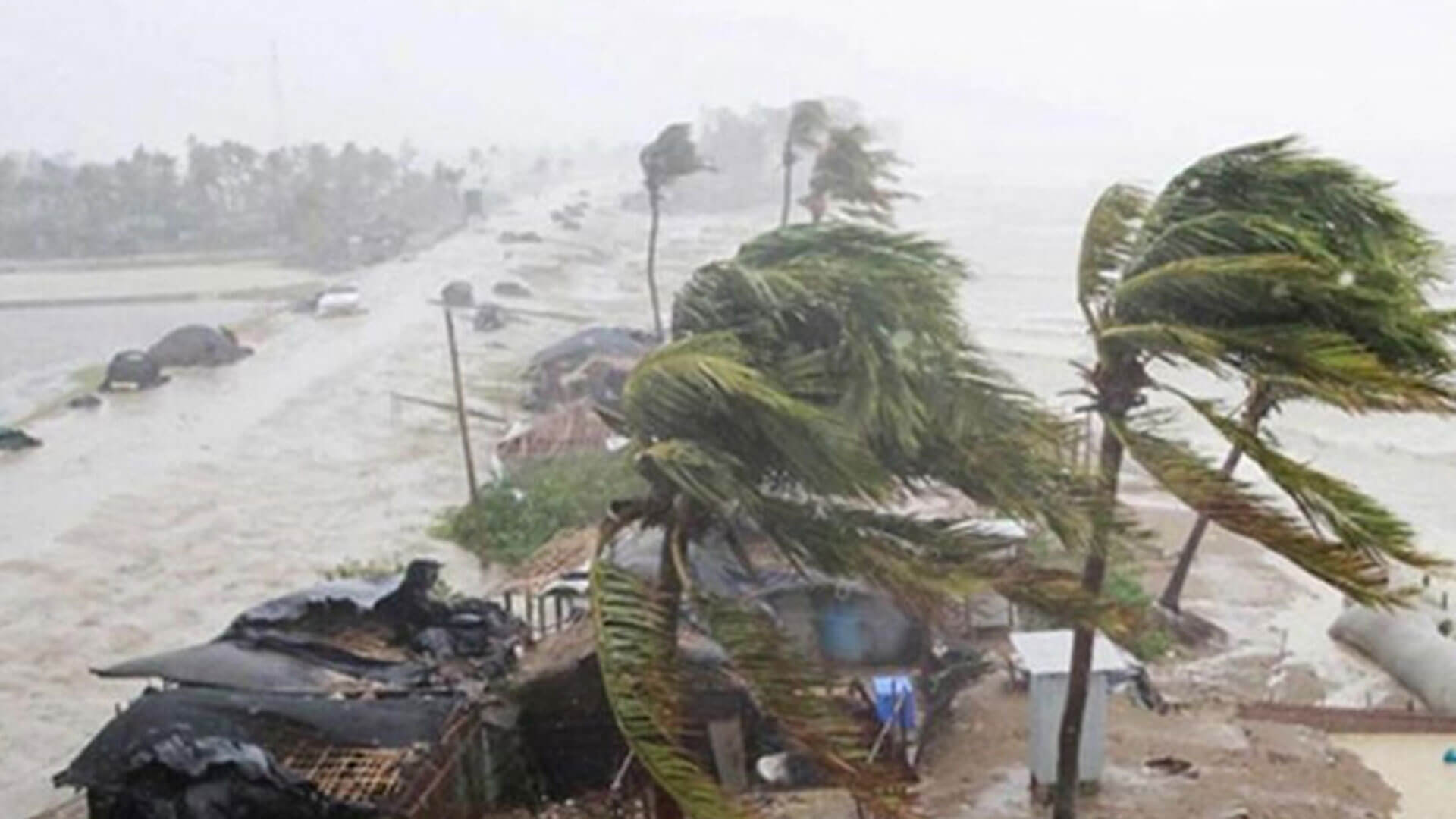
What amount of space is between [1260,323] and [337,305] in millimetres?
48278

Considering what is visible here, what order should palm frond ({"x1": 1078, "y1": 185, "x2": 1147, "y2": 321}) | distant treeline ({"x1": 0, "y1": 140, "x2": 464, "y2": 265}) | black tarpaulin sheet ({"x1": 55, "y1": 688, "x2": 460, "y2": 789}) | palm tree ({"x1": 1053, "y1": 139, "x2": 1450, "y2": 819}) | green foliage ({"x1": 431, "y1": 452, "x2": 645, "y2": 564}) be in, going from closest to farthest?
palm tree ({"x1": 1053, "y1": 139, "x2": 1450, "y2": 819}) < palm frond ({"x1": 1078, "y1": 185, "x2": 1147, "y2": 321}) < black tarpaulin sheet ({"x1": 55, "y1": 688, "x2": 460, "y2": 789}) < green foliage ({"x1": 431, "y1": 452, "x2": 645, "y2": 564}) < distant treeline ({"x1": 0, "y1": 140, "x2": 464, "y2": 265})

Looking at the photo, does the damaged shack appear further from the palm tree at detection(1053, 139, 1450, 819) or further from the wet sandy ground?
the palm tree at detection(1053, 139, 1450, 819)

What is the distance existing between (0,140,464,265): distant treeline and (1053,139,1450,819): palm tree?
2655 inches

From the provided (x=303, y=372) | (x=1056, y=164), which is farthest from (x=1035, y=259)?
(x=1056, y=164)

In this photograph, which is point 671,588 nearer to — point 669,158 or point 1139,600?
point 1139,600

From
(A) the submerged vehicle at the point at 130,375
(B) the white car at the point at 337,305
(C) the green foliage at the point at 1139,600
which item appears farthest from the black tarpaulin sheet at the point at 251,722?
(B) the white car at the point at 337,305

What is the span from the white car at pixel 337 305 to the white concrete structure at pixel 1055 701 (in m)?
43.6

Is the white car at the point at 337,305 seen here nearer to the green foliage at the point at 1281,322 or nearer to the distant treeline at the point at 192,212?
the distant treeline at the point at 192,212

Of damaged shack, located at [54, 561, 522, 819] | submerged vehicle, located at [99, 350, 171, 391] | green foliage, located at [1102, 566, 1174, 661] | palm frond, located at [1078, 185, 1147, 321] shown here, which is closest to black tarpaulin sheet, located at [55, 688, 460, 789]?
damaged shack, located at [54, 561, 522, 819]

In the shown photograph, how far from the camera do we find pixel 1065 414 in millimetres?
7770

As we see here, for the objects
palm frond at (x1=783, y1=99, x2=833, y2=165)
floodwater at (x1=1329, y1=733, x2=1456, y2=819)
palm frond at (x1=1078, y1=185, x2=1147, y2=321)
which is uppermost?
palm frond at (x1=783, y1=99, x2=833, y2=165)

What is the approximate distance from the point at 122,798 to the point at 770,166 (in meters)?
117

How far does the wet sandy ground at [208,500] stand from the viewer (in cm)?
1830

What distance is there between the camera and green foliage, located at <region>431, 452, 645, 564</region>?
2134cm
